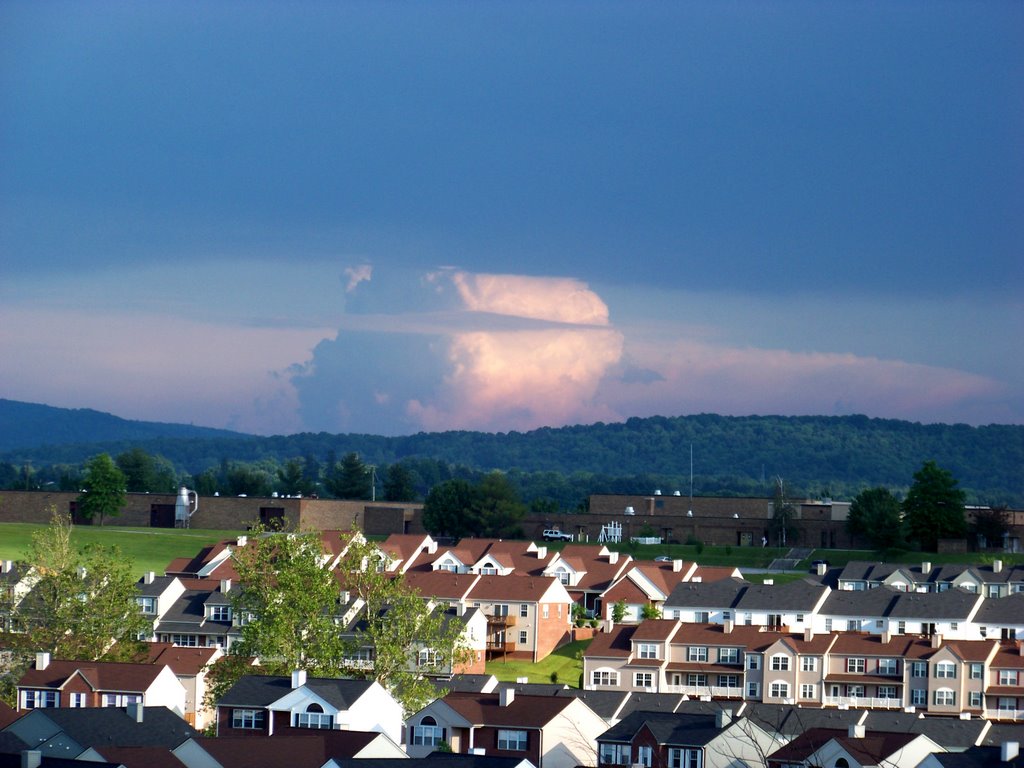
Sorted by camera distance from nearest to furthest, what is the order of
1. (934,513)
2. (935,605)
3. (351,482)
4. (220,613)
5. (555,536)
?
(220,613), (935,605), (934,513), (555,536), (351,482)

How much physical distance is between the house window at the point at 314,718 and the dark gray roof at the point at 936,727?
17217mm

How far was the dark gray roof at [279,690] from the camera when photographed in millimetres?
51125

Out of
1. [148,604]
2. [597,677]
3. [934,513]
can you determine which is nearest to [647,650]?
[597,677]

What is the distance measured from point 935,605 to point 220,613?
33.0 m

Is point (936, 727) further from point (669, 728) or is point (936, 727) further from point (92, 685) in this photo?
point (92, 685)

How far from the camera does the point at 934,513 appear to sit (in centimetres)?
10600

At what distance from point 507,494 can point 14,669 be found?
60.1 meters

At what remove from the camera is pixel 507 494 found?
118 metres

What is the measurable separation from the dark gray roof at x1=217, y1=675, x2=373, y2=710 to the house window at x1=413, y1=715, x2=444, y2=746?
8.01 ft

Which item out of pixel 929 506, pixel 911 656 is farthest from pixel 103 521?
pixel 911 656

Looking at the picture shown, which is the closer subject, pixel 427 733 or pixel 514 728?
pixel 514 728

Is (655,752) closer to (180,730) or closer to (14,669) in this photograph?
(180,730)

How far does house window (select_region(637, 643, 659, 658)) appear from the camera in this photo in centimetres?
7106

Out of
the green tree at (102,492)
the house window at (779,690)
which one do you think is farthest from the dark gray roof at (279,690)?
the green tree at (102,492)
